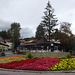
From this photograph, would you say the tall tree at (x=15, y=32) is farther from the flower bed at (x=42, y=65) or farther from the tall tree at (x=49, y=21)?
the flower bed at (x=42, y=65)

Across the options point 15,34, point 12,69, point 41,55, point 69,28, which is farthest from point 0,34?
point 12,69

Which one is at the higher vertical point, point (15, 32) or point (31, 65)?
point (15, 32)

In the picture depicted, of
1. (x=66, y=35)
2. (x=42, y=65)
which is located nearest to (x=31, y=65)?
(x=42, y=65)

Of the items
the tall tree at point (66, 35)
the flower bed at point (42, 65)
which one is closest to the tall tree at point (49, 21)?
the tall tree at point (66, 35)

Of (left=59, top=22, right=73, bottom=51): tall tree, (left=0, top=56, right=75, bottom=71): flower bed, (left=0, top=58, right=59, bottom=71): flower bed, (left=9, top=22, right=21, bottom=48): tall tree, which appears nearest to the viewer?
(left=0, top=56, right=75, bottom=71): flower bed

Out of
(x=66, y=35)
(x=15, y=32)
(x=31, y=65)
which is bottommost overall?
(x=31, y=65)

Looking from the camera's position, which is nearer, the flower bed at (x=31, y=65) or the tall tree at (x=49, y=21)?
the flower bed at (x=31, y=65)

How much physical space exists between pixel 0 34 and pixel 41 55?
104812mm

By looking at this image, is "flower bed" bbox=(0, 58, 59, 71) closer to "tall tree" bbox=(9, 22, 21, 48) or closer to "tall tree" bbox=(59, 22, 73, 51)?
"tall tree" bbox=(59, 22, 73, 51)

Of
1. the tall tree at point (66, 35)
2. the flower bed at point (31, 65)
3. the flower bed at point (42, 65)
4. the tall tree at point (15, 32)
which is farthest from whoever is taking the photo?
the tall tree at point (15, 32)

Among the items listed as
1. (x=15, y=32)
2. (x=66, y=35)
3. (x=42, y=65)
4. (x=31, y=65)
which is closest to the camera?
(x=42, y=65)

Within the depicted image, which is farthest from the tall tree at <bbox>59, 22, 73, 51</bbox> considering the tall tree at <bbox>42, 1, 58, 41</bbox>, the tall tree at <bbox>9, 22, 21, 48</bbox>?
the tall tree at <bbox>9, 22, 21, 48</bbox>

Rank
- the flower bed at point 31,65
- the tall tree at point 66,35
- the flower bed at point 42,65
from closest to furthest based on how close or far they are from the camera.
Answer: the flower bed at point 42,65
the flower bed at point 31,65
the tall tree at point 66,35

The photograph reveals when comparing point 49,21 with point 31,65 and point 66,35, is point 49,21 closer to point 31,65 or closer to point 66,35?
point 66,35
